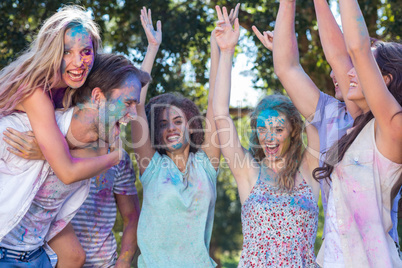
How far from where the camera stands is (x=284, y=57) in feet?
10.1

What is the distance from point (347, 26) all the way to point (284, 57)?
0.81 meters

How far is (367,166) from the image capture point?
92.8 inches

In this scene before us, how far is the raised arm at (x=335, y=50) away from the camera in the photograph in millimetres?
2842

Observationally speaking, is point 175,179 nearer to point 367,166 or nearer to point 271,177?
point 271,177

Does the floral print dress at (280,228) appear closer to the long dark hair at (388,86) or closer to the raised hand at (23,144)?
the long dark hair at (388,86)

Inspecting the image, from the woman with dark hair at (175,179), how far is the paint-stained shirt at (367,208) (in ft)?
3.65

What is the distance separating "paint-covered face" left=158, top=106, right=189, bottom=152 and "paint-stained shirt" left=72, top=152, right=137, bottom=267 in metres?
0.34

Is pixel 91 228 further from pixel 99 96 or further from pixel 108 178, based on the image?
pixel 99 96

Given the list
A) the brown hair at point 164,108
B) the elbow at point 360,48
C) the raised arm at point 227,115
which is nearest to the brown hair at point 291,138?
the raised arm at point 227,115

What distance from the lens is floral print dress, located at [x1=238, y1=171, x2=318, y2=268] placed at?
3.00 metres

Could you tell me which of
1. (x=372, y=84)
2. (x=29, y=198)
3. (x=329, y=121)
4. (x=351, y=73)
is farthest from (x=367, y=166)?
(x=29, y=198)

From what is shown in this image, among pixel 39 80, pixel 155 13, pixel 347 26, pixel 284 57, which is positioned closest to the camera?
pixel 347 26

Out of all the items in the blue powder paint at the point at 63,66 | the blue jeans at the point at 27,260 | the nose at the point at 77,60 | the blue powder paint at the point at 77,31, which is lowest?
the blue jeans at the point at 27,260

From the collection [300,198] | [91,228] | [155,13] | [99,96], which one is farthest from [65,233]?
[155,13]
